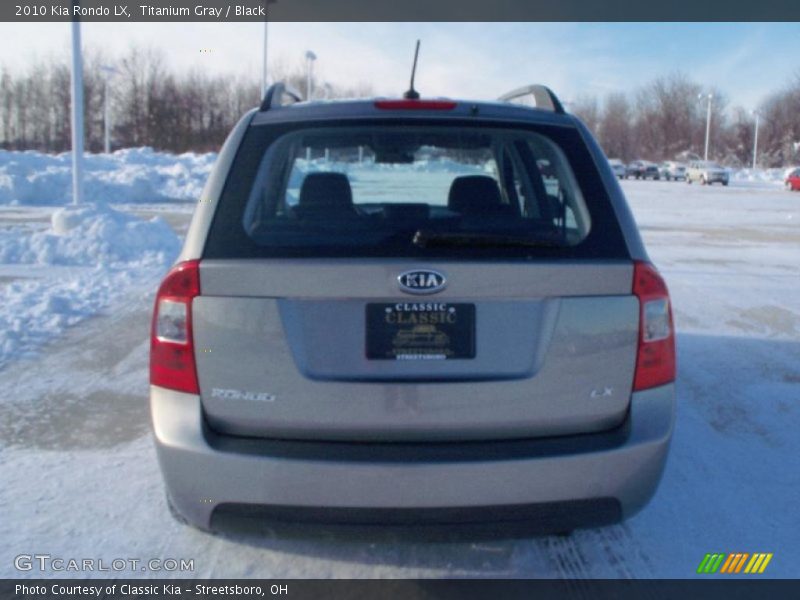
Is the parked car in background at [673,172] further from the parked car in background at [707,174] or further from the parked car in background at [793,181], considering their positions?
the parked car in background at [793,181]

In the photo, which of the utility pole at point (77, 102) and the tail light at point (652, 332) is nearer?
the tail light at point (652, 332)

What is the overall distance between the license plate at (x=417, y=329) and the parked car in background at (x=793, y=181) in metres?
49.5

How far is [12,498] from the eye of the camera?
387cm

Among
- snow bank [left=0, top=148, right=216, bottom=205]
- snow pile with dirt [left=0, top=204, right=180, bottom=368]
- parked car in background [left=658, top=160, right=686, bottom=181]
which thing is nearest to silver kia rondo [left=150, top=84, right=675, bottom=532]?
snow pile with dirt [left=0, top=204, right=180, bottom=368]

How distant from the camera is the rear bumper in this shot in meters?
2.70

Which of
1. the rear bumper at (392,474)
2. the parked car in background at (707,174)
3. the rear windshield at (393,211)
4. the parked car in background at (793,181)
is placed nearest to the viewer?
the rear bumper at (392,474)

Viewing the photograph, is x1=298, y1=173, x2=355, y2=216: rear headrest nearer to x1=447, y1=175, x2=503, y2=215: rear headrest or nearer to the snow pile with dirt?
x1=447, y1=175, x2=503, y2=215: rear headrest

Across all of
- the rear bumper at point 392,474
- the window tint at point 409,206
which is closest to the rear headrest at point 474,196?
the window tint at point 409,206

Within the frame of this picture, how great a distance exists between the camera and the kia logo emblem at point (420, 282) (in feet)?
8.96

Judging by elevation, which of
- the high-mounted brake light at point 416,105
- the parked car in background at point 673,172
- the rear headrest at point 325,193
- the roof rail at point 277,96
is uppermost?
the parked car in background at point 673,172

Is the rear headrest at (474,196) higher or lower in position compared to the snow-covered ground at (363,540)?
higher

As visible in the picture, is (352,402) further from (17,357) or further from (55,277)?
(55,277)

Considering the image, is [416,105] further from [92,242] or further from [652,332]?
A: [92,242]

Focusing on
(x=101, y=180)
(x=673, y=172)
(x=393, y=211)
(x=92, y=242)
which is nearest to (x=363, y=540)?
(x=393, y=211)
